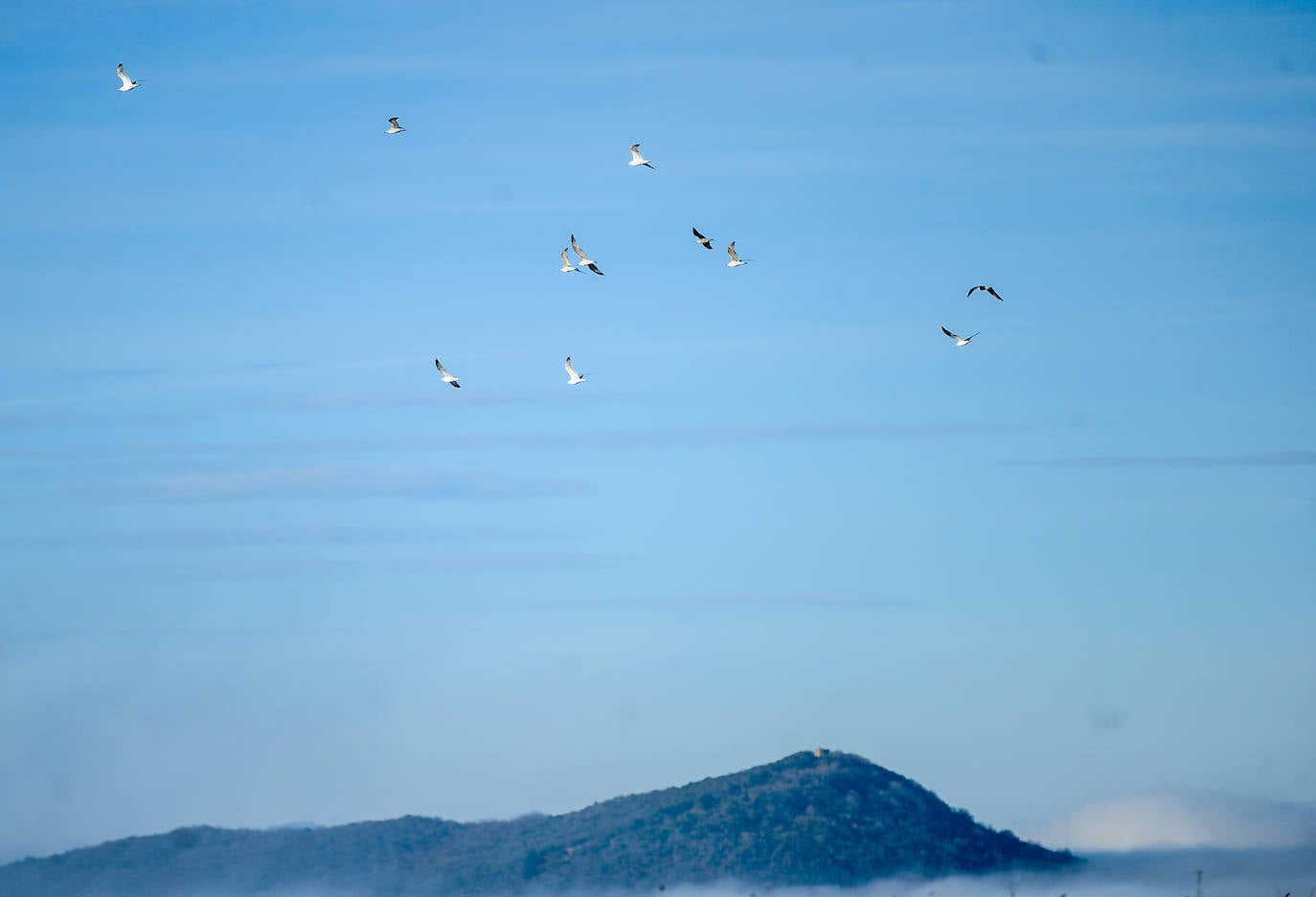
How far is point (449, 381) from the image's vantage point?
331ft

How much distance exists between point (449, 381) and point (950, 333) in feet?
94.3

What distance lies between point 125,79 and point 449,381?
28746 millimetres

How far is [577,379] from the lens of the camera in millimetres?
108188

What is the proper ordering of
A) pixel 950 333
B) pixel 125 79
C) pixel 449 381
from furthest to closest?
pixel 125 79 < pixel 449 381 < pixel 950 333

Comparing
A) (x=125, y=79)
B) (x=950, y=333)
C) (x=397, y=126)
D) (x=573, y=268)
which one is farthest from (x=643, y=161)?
(x=125, y=79)

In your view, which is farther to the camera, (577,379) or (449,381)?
(577,379)

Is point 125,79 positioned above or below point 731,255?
above

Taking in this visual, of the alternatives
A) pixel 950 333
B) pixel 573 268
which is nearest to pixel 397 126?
pixel 573 268

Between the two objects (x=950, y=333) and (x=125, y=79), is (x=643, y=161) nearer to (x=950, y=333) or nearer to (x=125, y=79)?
(x=950, y=333)

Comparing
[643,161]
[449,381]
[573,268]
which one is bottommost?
[449,381]

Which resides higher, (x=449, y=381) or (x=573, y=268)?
(x=573, y=268)

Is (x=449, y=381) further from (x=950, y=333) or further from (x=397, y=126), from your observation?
(x=950, y=333)

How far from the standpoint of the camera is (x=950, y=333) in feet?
309

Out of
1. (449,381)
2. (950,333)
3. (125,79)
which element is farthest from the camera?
(125,79)
